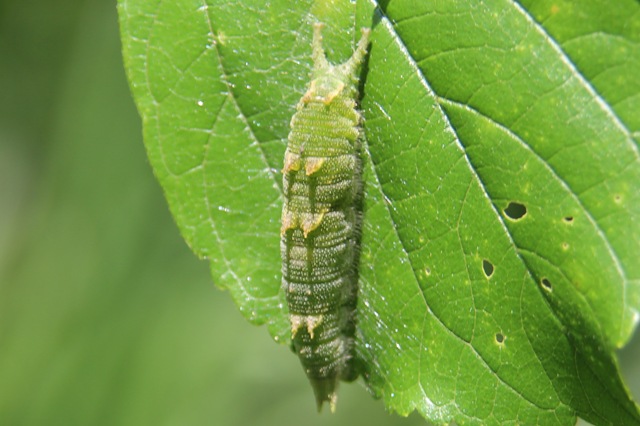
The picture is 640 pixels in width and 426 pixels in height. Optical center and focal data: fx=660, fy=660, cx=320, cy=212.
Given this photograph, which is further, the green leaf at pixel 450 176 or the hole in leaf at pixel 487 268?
the hole in leaf at pixel 487 268

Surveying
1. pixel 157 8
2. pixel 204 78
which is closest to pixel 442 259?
pixel 204 78


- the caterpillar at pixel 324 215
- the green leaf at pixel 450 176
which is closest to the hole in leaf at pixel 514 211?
the green leaf at pixel 450 176

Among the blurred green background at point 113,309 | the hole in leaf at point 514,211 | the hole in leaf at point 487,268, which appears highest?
the hole in leaf at point 514,211

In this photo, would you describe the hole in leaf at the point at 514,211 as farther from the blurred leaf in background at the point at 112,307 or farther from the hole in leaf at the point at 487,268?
the blurred leaf in background at the point at 112,307

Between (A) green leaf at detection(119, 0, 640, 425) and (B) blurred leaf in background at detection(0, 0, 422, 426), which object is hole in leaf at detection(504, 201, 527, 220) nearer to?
(A) green leaf at detection(119, 0, 640, 425)

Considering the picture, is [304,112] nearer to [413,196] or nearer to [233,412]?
[413,196]

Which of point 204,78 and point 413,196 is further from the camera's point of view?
point 204,78

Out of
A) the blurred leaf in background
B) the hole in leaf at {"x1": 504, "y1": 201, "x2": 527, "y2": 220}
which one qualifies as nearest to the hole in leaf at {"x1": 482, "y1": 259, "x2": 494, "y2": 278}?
the hole in leaf at {"x1": 504, "y1": 201, "x2": 527, "y2": 220}
